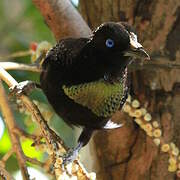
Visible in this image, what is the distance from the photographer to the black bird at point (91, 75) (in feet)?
4.07

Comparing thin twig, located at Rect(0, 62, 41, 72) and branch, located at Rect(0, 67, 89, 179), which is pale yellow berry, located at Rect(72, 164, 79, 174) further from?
thin twig, located at Rect(0, 62, 41, 72)

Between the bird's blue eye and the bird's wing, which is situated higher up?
the bird's blue eye

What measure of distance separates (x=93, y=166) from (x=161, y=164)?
21 centimetres

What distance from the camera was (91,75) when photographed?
4.29ft

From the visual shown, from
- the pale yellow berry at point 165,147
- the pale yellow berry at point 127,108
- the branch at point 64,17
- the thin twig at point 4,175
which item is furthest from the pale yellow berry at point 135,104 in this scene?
the thin twig at point 4,175

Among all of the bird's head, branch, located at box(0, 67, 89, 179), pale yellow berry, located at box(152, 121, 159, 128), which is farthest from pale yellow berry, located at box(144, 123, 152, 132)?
branch, located at box(0, 67, 89, 179)

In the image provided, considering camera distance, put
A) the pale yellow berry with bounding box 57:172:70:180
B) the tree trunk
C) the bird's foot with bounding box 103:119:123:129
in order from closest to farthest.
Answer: the pale yellow berry with bounding box 57:172:70:180 → the bird's foot with bounding box 103:119:123:129 → the tree trunk

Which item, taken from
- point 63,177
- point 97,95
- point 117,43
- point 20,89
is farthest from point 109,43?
point 63,177

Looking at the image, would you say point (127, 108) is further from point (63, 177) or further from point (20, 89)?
point (63, 177)

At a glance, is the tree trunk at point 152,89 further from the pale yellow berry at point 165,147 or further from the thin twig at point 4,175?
the thin twig at point 4,175

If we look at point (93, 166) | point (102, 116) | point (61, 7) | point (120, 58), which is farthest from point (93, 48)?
point (93, 166)

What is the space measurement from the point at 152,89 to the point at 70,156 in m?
0.54

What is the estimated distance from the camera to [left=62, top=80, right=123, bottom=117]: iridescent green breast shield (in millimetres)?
1304

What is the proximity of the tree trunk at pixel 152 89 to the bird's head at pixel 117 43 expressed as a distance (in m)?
0.36
